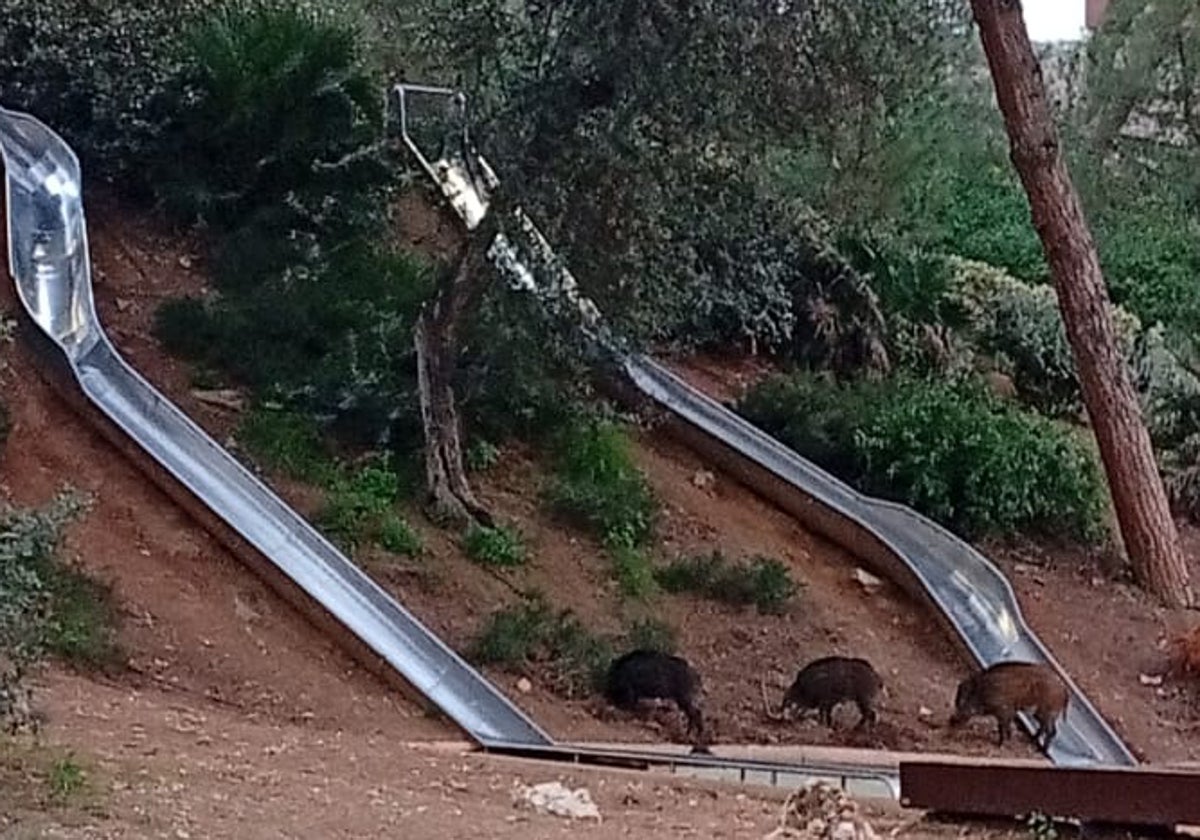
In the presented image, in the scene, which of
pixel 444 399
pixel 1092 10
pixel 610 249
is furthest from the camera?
pixel 1092 10

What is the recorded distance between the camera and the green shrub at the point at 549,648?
944 centimetres

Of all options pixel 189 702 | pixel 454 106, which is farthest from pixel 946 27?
pixel 189 702

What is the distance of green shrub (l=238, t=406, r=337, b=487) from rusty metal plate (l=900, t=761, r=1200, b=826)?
18.6ft

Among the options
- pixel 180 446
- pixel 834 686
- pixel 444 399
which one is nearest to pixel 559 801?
pixel 834 686

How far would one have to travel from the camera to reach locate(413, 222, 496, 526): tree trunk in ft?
35.8

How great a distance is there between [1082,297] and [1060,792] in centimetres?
652

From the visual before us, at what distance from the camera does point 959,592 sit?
11234 mm

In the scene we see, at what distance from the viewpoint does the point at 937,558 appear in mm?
11594

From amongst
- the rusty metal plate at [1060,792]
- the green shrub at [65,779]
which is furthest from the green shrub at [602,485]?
the green shrub at [65,779]

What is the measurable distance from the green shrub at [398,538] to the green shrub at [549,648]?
0.75m

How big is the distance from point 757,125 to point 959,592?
3.22 m

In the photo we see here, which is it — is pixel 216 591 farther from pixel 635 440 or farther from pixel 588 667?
pixel 635 440

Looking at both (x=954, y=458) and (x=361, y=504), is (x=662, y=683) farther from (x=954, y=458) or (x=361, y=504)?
(x=954, y=458)

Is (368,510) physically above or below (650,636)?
below
